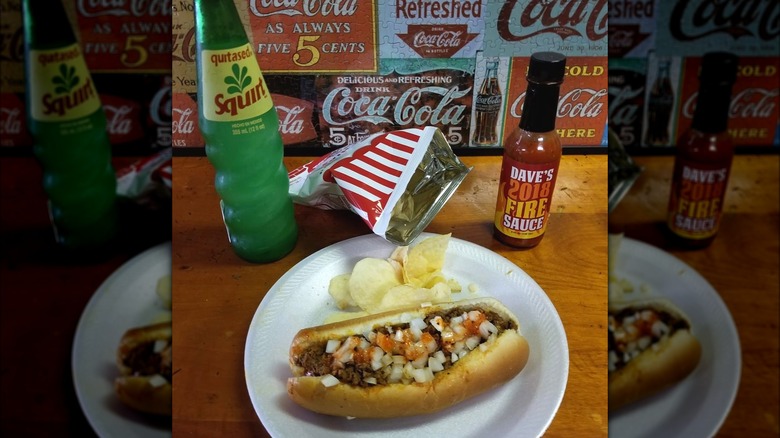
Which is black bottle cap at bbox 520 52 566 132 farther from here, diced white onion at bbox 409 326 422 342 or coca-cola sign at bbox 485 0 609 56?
diced white onion at bbox 409 326 422 342

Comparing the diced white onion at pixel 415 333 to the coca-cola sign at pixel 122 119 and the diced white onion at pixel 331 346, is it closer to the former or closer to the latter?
the diced white onion at pixel 331 346

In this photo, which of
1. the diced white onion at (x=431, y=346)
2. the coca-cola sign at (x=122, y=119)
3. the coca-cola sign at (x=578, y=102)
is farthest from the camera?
the diced white onion at (x=431, y=346)

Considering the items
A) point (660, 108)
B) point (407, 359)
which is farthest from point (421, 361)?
point (660, 108)

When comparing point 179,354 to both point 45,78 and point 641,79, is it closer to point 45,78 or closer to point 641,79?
point 45,78

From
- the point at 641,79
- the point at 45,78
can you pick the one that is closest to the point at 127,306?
the point at 45,78

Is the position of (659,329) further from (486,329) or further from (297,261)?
(297,261)

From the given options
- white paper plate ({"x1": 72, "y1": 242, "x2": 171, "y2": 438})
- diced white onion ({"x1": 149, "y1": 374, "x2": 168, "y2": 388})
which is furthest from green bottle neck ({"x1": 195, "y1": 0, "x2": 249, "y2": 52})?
diced white onion ({"x1": 149, "y1": 374, "x2": 168, "y2": 388})

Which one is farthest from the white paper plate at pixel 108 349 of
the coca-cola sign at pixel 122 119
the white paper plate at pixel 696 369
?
the white paper plate at pixel 696 369
